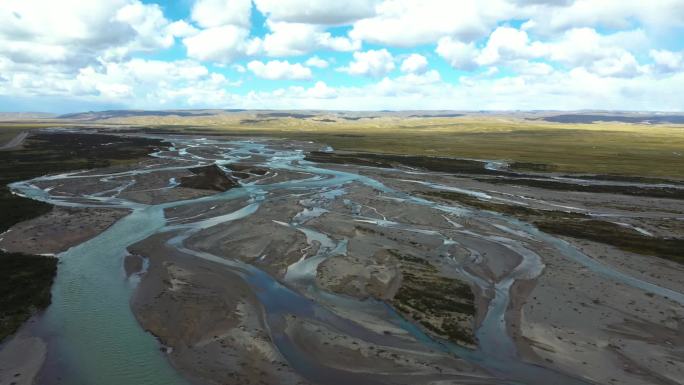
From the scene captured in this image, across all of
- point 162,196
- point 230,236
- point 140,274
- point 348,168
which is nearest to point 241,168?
point 348,168

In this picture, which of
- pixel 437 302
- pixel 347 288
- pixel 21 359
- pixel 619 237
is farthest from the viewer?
pixel 619 237

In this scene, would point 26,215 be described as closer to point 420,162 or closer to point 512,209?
point 512,209

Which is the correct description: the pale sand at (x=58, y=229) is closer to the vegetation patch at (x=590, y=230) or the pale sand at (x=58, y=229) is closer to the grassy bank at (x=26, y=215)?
the grassy bank at (x=26, y=215)

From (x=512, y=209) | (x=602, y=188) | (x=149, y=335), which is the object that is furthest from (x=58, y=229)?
(x=602, y=188)

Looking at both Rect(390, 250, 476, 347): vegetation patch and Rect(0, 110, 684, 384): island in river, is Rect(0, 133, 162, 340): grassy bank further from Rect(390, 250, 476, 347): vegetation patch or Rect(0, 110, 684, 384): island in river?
Rect(390, 250, 476, 347): vegetation patch

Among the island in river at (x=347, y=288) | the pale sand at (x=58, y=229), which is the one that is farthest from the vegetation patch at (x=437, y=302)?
the pale sand at (x=58, y=229)

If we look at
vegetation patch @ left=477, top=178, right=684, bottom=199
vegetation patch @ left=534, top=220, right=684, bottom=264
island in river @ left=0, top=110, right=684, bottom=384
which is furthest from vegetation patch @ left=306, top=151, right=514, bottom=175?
vegetation patch @ left=534, top=220, right=684, bottom=264
